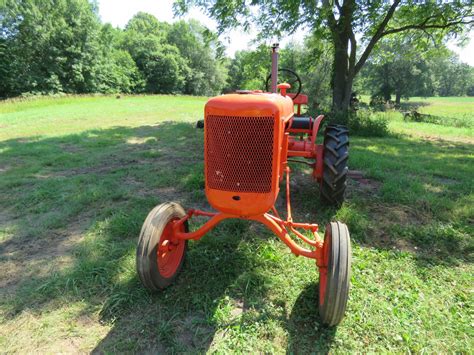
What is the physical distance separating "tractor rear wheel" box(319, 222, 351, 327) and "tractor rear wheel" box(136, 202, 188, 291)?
3.98ft

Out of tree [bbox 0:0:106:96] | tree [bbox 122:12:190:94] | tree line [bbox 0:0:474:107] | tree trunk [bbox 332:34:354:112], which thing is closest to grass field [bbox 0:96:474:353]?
tree trunk [bbox 332:34:354:112]

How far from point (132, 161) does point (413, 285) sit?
5.28 m

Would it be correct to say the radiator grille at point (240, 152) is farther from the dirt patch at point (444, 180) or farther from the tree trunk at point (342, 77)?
the tree trunk at point (342, 77)

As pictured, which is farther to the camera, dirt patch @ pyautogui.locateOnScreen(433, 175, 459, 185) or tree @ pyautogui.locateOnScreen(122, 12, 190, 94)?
tree @ pyautogui.locateOnScreen(122, 12, 190, 94)

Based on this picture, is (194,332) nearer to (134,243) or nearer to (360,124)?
(134,243)

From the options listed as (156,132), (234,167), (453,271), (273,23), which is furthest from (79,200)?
(273,23)

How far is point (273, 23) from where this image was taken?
34.4 feet

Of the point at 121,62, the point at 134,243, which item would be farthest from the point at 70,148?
the point at 121,62

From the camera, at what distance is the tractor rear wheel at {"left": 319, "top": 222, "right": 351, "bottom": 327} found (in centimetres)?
198

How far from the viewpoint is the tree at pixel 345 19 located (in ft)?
30.8

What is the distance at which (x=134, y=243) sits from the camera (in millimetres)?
3115

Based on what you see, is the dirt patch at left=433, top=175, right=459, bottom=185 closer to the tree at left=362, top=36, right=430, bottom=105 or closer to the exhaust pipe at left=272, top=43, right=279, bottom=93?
the exhaust pipe at left=272, top=43, right=279, bottom=93

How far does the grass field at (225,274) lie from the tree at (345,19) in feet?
20.5

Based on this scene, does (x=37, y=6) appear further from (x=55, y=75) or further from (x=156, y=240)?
(x=156, y=240)
